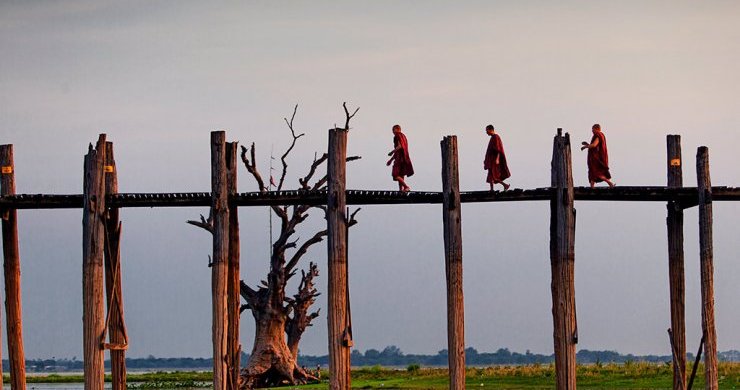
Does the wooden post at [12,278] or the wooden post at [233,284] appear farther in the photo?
the wooden post at [12,278]

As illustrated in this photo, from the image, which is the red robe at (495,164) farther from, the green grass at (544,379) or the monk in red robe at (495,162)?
the green grass at (544,379)

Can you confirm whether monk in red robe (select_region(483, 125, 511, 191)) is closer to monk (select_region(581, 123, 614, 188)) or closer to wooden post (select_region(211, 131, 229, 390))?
monk (select_region(581, 123, 614, 188))

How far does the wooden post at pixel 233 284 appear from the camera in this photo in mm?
23875

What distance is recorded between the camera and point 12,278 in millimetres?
24609

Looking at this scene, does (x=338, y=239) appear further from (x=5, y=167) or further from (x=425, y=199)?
(x=5, y=167)

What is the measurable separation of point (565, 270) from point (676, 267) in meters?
2.34

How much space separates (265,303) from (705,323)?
16.2 meters

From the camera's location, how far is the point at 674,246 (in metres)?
24.7

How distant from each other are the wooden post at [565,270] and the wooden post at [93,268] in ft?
23.1

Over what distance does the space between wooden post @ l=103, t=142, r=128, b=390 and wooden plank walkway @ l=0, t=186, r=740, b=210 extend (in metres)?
0.51

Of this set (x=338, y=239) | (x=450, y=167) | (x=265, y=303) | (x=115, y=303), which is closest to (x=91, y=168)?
(x=115, y=303)

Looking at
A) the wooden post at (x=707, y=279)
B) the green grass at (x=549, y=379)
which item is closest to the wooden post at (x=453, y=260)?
the wooden post at (x=707, y=279)

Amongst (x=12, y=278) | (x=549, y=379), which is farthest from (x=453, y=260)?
(x=549, y=379)

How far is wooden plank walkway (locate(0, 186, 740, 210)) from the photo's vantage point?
23.5 metres
